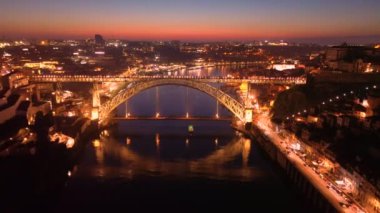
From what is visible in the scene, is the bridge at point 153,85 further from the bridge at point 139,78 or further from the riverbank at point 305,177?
the riverbank at point 305,177

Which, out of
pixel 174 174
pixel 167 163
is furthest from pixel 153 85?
pixel 174 174

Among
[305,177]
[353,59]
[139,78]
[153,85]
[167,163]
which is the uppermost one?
[353,59]

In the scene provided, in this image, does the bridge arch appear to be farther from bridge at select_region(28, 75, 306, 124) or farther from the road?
the road

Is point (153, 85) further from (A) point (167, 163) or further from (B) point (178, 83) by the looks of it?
(A) point (167, 163)

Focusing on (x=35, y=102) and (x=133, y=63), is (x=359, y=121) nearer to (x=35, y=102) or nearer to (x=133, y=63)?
(x=35, y=102)

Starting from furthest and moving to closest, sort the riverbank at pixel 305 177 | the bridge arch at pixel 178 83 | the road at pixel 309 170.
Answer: the bridge arch at pixel 178 83 < the riverbank at pixel 305 177 < the road at pixel 309 170

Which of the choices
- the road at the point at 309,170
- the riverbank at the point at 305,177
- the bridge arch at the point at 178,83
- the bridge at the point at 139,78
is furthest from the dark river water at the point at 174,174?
the bridge at the point at 139,78

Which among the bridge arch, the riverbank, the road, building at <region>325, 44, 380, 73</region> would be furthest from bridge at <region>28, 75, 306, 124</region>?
building at <region>325, 44, 380, 73</region>
